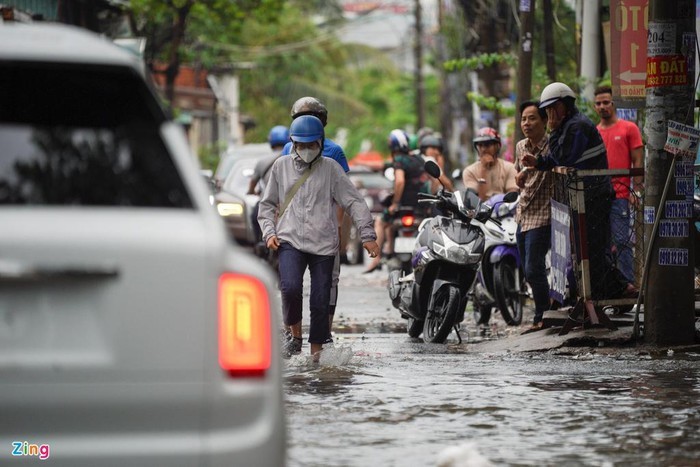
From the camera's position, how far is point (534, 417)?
7.70 meters

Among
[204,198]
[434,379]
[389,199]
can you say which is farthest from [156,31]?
[204,198]

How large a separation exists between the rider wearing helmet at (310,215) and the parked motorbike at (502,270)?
3523 millimetres

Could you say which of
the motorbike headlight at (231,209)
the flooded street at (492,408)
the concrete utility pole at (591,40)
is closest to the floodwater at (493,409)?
the flooded street at (492,408)

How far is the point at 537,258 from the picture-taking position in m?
12.0

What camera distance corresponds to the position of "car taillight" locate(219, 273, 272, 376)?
4.13 m

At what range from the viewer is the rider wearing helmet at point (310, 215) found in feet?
33.5

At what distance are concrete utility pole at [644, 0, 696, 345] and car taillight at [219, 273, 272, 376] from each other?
6.66 m

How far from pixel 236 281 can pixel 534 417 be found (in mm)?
3861

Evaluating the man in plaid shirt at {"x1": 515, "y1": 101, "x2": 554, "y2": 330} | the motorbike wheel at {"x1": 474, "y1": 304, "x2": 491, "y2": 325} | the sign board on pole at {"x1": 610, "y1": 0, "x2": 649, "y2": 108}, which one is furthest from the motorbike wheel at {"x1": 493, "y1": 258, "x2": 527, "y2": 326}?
the sign board on pole at {"x1": 610, "y1": 0, "x2": 649, "y2": 108}

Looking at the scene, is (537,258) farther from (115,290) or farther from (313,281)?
(115,290)

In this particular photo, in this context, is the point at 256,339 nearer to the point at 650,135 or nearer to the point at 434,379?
the point at 434,379

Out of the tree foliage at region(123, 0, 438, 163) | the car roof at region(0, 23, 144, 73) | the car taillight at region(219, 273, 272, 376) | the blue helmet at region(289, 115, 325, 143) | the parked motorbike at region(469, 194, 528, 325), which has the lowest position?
the parked motorbike at region(469, 194, 528, 325)

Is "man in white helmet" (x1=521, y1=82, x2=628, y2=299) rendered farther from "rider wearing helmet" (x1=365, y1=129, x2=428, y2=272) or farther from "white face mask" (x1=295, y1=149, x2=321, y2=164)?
"rider wearing helmet" (x1=365, y1=129, x2=428, y2=272)

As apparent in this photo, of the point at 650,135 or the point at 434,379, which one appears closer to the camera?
the point at 434,379
